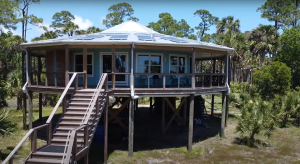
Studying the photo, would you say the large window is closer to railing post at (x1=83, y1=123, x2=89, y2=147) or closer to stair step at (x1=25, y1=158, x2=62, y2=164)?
railing post at (x1=83, y1=123, x2=89, y2=147)

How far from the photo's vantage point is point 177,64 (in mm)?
16734

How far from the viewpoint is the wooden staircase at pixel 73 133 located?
8.20 metres

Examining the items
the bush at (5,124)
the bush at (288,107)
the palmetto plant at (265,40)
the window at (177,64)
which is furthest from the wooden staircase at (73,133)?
the palmetto plant at (265,40)

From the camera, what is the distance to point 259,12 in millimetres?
50688

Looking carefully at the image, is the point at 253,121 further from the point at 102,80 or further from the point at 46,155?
the point at 46,155

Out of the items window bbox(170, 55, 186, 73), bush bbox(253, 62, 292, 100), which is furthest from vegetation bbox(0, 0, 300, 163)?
window bbox(170, 55, 186, 73)

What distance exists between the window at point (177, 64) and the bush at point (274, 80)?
12.6m

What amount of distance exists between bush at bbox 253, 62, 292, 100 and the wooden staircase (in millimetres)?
19733

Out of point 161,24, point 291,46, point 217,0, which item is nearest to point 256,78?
point 291,46

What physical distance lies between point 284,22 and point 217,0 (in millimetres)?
38724

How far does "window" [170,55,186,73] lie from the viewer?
16.5 metres

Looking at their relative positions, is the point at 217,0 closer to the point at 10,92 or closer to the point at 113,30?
the point at 113,30

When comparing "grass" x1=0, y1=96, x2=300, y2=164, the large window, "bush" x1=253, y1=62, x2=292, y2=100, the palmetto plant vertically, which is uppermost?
the palmetto plant

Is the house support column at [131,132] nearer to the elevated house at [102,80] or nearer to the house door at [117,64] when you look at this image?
the elevated house at [102,80]
